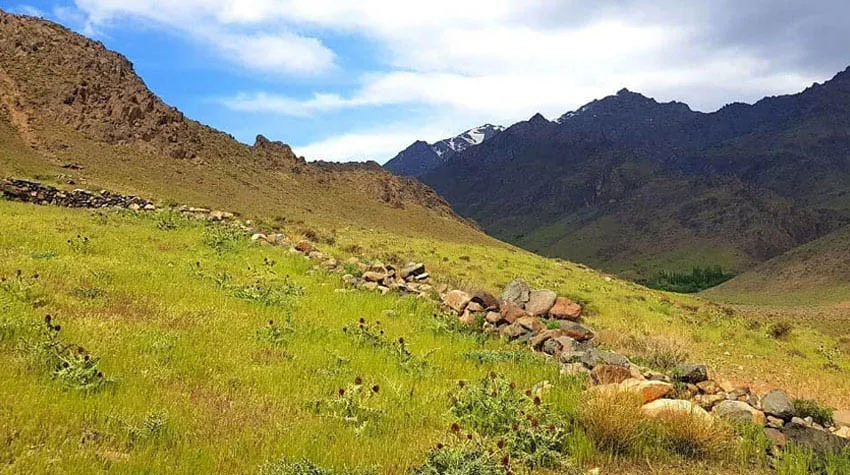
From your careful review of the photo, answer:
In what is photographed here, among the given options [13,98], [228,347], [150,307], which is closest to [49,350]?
[228,347]

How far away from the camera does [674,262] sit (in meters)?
191

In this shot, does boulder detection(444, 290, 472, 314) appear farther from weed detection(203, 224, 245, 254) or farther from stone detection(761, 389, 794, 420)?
weed detection(203, 224, 245, 254)

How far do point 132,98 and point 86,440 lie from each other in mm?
74016

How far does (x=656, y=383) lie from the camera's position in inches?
358

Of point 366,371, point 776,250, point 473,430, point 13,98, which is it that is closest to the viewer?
point 473,430

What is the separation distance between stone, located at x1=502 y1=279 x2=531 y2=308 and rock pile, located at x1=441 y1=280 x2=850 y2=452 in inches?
40.4

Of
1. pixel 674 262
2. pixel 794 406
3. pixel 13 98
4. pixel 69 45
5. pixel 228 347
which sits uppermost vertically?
pixel 69 45

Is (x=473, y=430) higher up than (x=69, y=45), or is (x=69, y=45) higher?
(x=69, y=45)

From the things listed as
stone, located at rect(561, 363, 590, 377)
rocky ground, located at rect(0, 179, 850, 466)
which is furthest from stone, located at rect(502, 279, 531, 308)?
stone, located at rect(561, 363, 590, 377)

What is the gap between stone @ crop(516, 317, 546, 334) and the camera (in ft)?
47.0

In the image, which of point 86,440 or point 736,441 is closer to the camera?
point 86,440

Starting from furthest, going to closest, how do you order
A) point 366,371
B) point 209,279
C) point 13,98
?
1. point 13,98
2. point 209,279
3. point 366,371

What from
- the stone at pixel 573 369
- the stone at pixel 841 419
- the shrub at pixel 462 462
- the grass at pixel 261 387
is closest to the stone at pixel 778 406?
the stone at pixel 841 419

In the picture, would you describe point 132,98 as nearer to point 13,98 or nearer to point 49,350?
point 13,98
